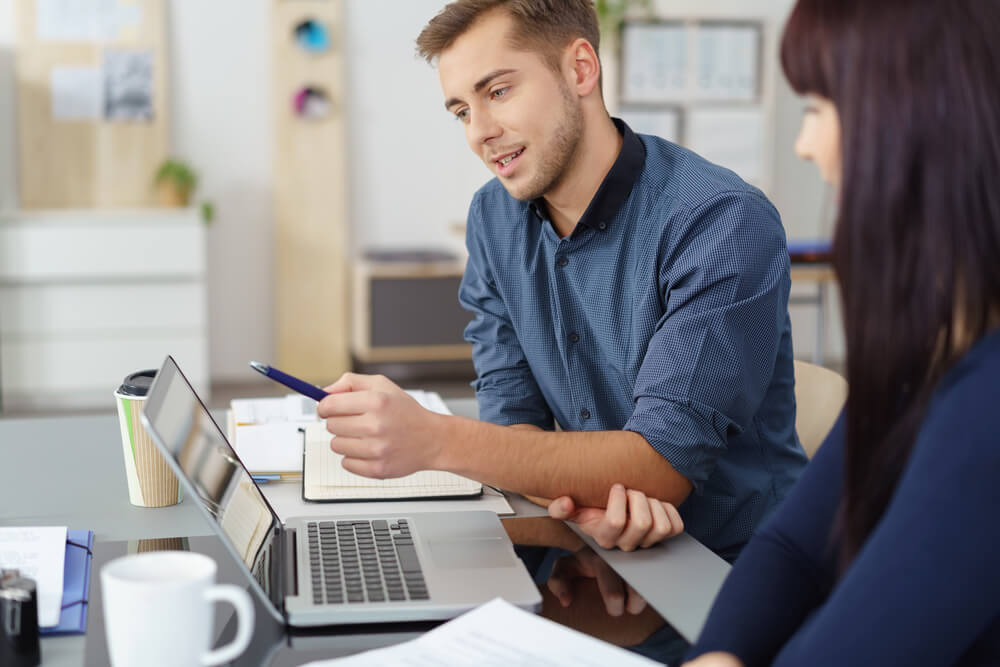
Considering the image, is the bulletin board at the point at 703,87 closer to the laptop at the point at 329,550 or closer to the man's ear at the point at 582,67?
the man's ear at the point at 582,67

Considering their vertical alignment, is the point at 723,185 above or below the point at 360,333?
above

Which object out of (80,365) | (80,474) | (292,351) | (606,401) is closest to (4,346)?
(80,365)

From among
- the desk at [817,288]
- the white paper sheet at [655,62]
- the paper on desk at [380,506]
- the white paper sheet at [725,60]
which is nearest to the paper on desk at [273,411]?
the paper on desk at [380,506]

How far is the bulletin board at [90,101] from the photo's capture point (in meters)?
4.86

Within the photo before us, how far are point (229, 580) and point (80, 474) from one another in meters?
0.49

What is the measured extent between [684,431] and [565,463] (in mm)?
153

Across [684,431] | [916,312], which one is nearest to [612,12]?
[684,431]

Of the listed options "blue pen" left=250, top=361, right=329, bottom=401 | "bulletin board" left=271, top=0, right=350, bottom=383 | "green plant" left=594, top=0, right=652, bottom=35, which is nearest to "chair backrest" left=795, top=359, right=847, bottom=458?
"blue pen" left=250, top=361, right=329, bottom=401

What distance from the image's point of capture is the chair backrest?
63.8 inches

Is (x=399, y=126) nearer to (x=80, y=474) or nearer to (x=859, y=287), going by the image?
(x=80, y=474)

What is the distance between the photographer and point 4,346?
4539 mm

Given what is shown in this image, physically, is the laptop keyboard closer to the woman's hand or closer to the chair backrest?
the woman's hand

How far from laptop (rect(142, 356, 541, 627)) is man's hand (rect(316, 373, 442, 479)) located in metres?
0.08

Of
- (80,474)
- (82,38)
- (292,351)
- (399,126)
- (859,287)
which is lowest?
(292,351)
